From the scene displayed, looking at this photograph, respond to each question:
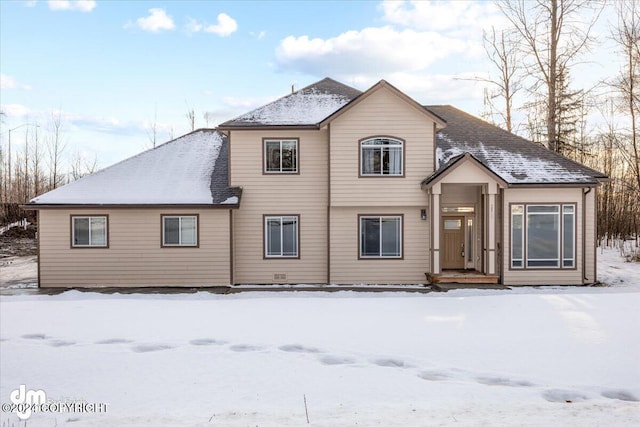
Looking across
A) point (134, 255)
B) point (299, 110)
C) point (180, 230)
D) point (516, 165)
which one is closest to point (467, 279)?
point (516, 165)

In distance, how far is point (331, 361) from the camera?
7461 millimetres

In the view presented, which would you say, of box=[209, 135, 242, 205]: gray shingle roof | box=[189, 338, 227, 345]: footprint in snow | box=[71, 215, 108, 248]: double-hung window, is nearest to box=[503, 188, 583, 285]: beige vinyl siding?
box=[209, 135, 242, 205]: gray shingle roof

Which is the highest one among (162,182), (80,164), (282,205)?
(80,164)

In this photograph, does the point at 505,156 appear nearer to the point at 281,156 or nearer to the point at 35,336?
the point at 281,156

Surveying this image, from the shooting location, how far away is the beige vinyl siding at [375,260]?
15.7 meters

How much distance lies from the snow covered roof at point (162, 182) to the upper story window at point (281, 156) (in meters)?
1.54

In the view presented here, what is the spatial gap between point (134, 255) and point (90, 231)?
1.70 metres

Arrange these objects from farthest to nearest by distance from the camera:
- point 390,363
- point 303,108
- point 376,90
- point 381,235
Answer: point 303,108, point 381,235, point 376,90, point 390,363

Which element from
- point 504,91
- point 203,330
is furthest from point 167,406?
point 504,91

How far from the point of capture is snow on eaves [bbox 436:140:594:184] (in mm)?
15305

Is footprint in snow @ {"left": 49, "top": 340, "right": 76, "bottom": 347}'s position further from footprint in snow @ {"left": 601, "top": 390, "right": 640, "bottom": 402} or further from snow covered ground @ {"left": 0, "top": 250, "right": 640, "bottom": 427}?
footprint in snow @ {"left": 601, "top": 390, "right": 640, "bottom": 402}

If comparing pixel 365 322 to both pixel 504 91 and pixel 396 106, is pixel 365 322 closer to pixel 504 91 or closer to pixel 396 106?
pixel 396 106

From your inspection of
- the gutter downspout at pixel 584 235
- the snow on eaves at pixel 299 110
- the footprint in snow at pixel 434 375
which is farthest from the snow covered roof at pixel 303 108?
the footprint in snow at pixel 434 375

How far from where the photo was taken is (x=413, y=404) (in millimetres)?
5637
